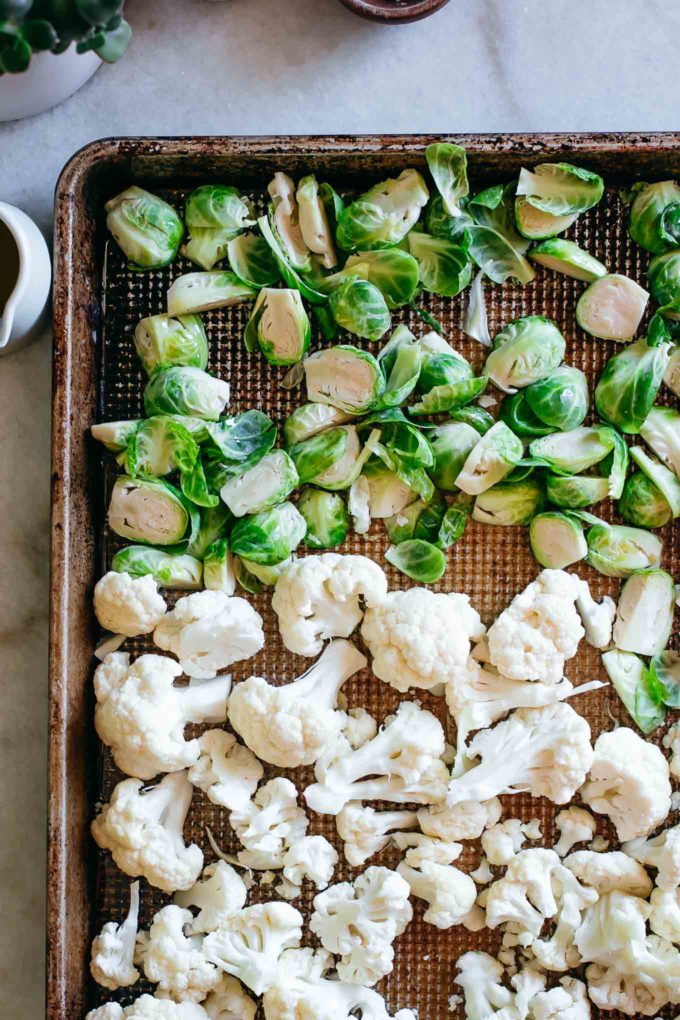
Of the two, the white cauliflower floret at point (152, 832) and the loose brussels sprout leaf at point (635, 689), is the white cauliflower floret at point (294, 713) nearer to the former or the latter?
the white cauliflower floret at point (152, 832)

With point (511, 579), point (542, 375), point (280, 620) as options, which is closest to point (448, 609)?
point (511, 579)

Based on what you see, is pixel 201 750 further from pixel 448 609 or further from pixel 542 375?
pixel 542 375

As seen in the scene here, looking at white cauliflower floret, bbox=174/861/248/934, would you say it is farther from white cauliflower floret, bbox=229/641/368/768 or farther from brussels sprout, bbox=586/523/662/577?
brussels sprout, bbox=586/523/662/577

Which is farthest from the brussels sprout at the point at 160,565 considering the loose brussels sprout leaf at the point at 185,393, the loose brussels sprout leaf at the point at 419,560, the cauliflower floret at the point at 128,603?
the loose brussels sprout leaf at the point at 419,560

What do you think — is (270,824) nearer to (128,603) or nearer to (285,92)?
(128,603)

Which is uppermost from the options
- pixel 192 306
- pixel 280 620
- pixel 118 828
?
pixel 192 306

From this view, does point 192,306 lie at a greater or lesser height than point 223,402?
greater
